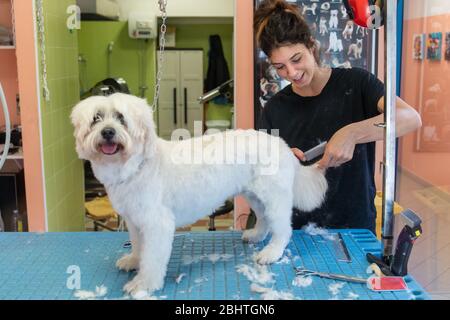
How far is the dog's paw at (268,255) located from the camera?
165cm

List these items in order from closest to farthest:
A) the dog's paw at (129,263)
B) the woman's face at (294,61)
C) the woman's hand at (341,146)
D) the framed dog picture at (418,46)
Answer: the dog's paw at (129,263)
the woman's hand at (341,146)
the woman's face at (294,61)
the framed dog picture at (418,46)

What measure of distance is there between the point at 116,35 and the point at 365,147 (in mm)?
3909

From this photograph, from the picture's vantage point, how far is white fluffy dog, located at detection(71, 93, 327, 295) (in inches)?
56.8

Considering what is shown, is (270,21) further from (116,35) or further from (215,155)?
(116,35)

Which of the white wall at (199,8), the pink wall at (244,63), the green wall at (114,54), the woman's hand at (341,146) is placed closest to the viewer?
the woman's hand at (341,146)

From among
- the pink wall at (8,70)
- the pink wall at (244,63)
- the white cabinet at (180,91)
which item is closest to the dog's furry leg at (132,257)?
the pink wall at (244,63)

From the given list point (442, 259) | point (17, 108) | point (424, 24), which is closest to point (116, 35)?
point (17, 108)

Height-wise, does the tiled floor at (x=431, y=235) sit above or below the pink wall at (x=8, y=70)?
below

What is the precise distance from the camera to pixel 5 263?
1.65 m

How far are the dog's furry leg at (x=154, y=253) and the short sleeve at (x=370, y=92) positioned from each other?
0.89 m

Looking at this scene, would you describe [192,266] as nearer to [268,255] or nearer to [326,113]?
[268,255]

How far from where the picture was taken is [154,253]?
4.89ft

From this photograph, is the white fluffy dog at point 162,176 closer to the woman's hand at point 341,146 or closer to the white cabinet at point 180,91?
the woman's hand at point 341,146

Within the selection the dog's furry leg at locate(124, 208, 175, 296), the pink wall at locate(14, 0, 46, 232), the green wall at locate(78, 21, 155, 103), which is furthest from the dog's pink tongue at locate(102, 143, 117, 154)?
the green wall at locate(78, 21, 155, 103)
